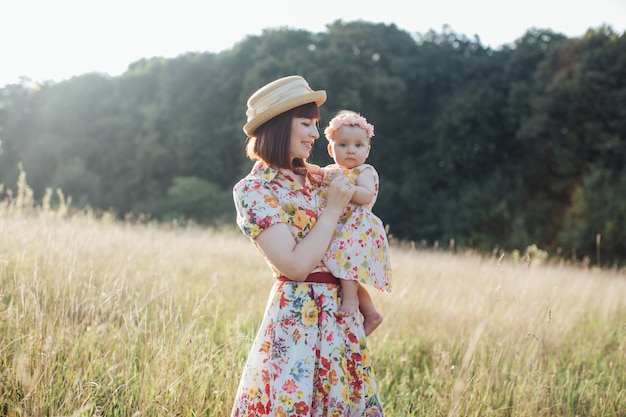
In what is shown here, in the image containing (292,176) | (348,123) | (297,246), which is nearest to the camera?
(297,246)

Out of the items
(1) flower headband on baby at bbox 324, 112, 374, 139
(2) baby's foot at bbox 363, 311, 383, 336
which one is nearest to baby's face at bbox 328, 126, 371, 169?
(1) flower headband on baby at bbox 324, 112, 374, 139

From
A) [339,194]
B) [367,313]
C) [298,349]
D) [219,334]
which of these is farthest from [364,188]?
[219,334]

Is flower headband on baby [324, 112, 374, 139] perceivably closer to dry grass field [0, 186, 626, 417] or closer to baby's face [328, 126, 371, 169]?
baby's face [328, 126, 371, 169]

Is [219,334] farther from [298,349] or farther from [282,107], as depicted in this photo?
[282,107]

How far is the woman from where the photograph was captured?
6.66 feet

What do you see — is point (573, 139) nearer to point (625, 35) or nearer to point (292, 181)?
point (625, 35)

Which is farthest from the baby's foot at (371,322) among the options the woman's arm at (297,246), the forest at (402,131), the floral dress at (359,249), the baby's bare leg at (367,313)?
the forest at (402,131)

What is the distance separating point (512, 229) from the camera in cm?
2039

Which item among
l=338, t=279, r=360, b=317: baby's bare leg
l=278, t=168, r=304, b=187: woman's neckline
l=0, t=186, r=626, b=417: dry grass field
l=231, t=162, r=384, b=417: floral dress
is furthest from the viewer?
l=0, t=186, r=626, b=417: dry grass field

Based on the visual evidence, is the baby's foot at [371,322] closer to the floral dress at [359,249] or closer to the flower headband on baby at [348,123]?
the floral dress at [359,249]

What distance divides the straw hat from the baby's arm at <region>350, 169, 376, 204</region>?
0.36 meters

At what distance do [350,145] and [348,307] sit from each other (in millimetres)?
681

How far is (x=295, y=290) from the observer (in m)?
2.11

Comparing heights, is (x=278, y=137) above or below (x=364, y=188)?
above
